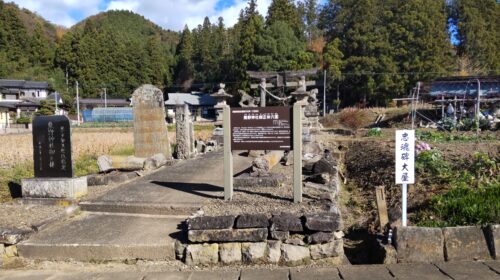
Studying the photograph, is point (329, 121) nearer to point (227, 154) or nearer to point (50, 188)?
point (227, 154)

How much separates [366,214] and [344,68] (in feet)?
128

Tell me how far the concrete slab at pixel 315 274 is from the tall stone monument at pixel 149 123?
9.53 metres

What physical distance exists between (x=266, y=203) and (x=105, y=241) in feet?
7.07

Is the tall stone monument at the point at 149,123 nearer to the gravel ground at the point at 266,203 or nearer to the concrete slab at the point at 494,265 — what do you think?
the gravel ground at the point at 266,203

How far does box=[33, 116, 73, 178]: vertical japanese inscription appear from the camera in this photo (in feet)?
21.6

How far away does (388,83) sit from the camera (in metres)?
40.6

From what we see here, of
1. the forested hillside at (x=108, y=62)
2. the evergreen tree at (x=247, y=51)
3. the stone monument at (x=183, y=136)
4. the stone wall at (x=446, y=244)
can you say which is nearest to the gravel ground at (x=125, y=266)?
the stone wall at (x=446, y=244)

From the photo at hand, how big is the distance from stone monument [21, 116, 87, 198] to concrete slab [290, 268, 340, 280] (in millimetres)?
4153

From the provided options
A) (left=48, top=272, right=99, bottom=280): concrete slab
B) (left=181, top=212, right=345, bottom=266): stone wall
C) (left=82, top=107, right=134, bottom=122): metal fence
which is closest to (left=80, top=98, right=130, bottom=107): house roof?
(left=82, top=107, right=134, bottom=122): metal fence

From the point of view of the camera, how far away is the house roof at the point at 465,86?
2586 centimetres

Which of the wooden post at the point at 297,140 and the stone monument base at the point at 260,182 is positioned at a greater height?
the wooden post at the point at 297,140

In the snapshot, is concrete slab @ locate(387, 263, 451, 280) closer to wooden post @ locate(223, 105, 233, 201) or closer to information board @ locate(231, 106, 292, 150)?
information board @ locate(231, 106, 292, 150)

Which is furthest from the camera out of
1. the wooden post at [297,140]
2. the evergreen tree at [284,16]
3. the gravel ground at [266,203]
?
the evergreen tree at [284,16]

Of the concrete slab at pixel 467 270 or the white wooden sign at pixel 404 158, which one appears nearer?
the concrete slab at pixel 467 270
